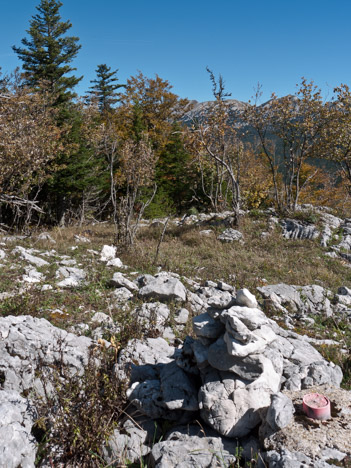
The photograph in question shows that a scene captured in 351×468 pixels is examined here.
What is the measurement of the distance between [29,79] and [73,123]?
5041 millimetres

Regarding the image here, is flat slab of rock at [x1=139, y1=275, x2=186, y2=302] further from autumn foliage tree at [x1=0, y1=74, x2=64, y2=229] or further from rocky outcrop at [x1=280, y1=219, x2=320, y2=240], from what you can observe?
rocky outcrop at [x1=280, y1=219, x2=320, y2=240]

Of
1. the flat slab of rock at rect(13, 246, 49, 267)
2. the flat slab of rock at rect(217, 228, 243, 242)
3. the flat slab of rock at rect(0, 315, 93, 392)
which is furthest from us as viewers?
the flat slab of rock at rect(217, 228, 243, 242)

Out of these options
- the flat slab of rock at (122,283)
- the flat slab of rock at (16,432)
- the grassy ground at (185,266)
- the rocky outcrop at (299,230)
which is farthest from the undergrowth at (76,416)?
the rocky outcrop at (299,230)

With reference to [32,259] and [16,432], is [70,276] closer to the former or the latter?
[32,259]

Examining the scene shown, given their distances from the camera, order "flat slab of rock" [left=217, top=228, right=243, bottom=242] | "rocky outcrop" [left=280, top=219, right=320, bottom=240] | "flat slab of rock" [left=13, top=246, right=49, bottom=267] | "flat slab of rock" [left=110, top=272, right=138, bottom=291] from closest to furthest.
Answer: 1. "flat slab of rock" [left=110, top=272, right=138, bottom=291]
2. "flat slab of rock" [left=13, top=246, right=49, bottom=267]
3. "flat slab of rock" [left=217, top=228, right=243, bottom=242]
4. "rocky outcrop" [left=280, top=219, right=320, bottom=240]

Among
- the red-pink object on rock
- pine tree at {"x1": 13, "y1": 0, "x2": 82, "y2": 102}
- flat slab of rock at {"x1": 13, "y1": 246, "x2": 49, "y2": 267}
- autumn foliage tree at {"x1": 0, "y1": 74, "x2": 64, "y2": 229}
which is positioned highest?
pine tree at {"x1": 13, "y1": 0, "x2": 82, "y2": 102}

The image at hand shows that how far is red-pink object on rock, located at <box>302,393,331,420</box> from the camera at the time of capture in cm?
268

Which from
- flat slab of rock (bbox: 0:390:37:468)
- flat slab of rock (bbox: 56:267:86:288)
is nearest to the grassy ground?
flat slab of rock (bbox: 56:267:86:288)

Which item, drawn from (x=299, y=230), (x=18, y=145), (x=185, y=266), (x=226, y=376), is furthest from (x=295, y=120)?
(x=226, y=376)

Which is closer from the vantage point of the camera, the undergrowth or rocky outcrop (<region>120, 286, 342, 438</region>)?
the undergrowth

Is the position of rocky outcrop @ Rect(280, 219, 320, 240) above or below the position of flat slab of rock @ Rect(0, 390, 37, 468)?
above

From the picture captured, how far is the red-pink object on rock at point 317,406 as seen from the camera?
268 cm

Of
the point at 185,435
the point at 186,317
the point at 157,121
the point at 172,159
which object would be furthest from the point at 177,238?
the point at 157,121

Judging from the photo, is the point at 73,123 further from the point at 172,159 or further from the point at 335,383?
the point at 335,383
